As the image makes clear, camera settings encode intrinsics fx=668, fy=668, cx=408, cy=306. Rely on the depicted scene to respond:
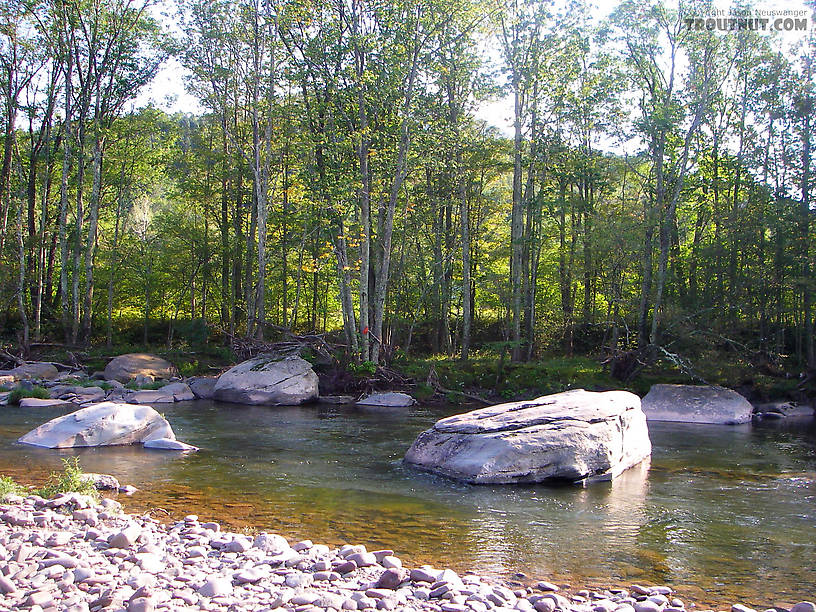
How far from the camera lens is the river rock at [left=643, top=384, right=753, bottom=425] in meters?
18.3

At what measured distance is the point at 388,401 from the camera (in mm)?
20516

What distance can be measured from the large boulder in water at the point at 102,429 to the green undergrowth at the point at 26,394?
6543 millimetres

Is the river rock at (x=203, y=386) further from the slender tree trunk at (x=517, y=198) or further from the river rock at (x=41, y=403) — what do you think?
the slender tree trunk at (x=517, y=198)

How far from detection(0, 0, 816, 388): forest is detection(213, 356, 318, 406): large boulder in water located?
2192 mm

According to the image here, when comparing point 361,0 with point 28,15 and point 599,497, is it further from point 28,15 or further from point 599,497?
point 599,497

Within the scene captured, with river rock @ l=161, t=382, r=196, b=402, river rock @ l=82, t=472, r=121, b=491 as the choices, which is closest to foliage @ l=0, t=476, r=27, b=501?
river rock @ l=82, t=472, r=121, b=491

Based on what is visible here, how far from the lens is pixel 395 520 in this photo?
8.22m

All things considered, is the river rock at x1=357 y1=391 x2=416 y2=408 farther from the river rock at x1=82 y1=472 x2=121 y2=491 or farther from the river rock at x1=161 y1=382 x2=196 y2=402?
the river rock at x1=82 y1=472 x2=121 y2=491

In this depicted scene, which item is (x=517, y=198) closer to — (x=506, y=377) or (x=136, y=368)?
(x=506, y=377)

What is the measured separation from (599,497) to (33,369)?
21204mm

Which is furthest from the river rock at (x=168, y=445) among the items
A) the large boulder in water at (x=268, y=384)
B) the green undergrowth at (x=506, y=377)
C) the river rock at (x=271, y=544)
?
the green undergrowth at (x=506, y=377)

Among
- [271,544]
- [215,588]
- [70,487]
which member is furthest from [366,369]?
[215,588]

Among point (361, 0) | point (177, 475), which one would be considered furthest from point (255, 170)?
point (177, 475)

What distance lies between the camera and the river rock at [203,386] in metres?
21.4
